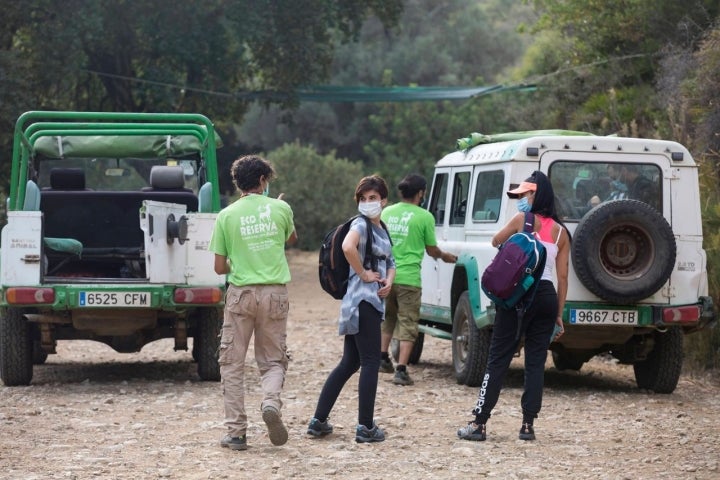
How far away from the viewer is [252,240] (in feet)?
26.1

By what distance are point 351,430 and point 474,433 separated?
87 centimetres

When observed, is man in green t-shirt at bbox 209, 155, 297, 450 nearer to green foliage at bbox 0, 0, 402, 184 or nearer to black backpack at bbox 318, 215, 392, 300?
black backpack at bbox 318, 215, 392, 300

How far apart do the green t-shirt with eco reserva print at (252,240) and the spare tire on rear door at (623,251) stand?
9.69 ft

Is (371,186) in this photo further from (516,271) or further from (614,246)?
(614,246)

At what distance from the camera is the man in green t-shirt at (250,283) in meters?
7.93

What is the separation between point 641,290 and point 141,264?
4.51 m

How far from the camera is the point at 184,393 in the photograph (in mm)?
10711

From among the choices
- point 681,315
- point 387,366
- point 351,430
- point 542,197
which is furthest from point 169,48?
point 542,197

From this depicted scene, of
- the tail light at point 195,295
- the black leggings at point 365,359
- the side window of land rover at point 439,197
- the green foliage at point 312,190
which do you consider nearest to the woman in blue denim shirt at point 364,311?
the black leggings at point 365,359

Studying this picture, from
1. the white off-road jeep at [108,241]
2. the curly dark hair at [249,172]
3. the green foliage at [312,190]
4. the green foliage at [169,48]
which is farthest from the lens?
the green foliage at [312,190]

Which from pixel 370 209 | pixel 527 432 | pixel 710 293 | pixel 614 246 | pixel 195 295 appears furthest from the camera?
pixel 710 293

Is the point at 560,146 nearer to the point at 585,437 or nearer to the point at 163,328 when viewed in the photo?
the point at 585,437

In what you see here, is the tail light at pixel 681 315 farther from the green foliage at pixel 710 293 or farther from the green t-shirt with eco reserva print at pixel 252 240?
the green t-shirt with eco reserva print at pixel 252 240

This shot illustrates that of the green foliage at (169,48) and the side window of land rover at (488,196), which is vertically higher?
the green foliage at (169,48)
